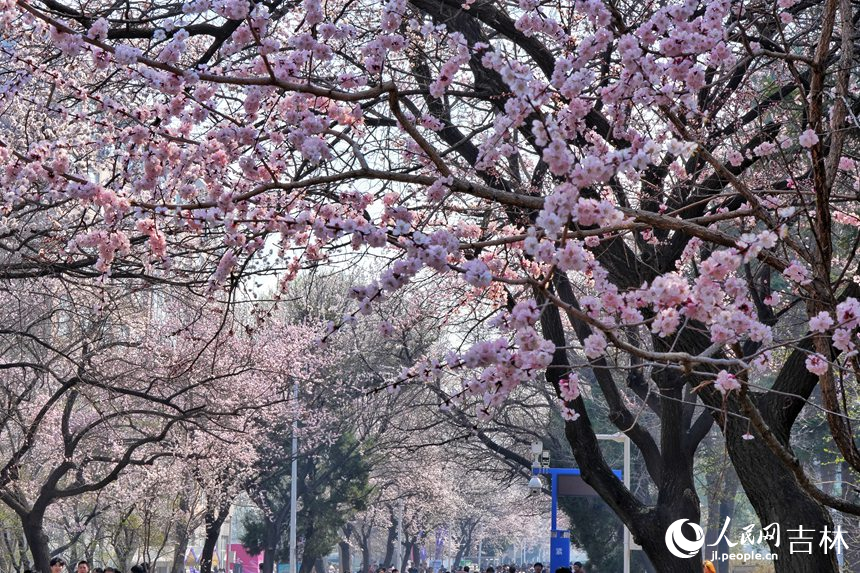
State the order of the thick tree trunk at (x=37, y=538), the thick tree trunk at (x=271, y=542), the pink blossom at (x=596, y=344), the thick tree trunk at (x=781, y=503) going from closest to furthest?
the pink blossom at (x=596, y=344) < the thick tree trunk at (x=781, y=503) < the thick tree trunk at (x=37, y=538) < the thick tree trunk at (x=271, y=542)

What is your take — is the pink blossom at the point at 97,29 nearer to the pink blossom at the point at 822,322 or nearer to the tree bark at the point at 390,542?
the pink blossom at the point at 822,322

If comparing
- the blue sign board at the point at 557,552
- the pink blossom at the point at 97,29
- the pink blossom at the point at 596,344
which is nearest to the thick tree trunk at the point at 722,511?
the blue sign board at the point at 557,552

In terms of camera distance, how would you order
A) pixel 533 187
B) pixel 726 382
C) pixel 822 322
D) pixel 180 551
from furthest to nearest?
pixel 180 551
pixel 533 187
pixel 822 322
pixel 726 382

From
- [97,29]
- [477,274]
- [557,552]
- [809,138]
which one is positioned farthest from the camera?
[557,552]

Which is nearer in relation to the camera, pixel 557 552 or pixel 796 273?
pixel 796 273

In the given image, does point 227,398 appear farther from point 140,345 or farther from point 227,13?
point 227,13

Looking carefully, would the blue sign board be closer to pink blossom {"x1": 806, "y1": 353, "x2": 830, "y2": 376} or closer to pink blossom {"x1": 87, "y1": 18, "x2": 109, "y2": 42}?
pink blossom {"x1": 806, "y1": 353, "x2": 830, "y2": 376}

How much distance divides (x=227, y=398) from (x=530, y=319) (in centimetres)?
2034

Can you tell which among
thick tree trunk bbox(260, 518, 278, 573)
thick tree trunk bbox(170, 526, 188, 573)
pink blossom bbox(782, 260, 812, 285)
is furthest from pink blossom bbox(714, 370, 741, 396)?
thick tree trunk bbox(260, 518, 278, 573)

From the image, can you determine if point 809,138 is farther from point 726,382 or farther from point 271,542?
point 271,542

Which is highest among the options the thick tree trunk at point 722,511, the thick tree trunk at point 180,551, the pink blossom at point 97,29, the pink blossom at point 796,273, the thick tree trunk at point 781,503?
the thick tree trunk at point 722,511

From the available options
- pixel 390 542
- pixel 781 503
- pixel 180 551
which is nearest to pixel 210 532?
pixel 180 551

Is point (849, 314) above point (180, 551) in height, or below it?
below

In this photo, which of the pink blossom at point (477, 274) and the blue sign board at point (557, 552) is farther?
the blue sign board at point (557, 552)
